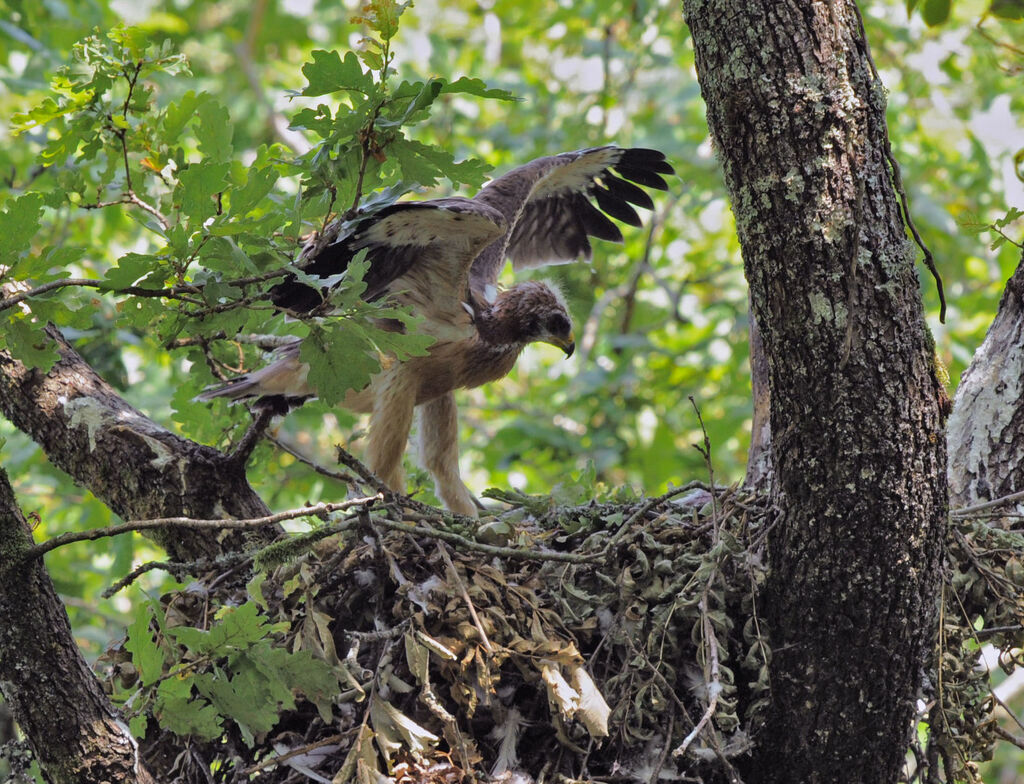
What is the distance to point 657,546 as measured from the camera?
9.70 ft

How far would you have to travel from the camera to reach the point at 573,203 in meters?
5.15

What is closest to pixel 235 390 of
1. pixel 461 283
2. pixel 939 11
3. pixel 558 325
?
pixel 461 283

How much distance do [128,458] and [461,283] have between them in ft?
4.88

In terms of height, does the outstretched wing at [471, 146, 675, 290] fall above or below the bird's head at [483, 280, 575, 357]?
above

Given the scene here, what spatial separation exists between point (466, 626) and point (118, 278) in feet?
4.03

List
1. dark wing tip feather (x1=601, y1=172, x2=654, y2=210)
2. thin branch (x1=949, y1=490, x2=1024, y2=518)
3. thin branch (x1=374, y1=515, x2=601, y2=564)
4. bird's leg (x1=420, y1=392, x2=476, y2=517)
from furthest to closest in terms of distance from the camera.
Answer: dark wing tip feather (x1=601, y1=172, x2=654, y2=210) < bird's leg (x1=420, y1=392, x2=476, y2=517) < thin branch (x1=949, y1=490, x2=1024, y2=518) < thin branch (x1=374, y1=515, x2=601, y2=564)

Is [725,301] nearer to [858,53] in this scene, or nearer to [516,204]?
[516,204]

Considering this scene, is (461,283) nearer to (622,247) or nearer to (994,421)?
(994,421)

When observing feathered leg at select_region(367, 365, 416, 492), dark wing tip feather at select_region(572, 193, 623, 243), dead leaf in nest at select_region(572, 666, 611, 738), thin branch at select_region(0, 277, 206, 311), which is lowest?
dead leaf in nest at select_region(572, 666, 611, 738)

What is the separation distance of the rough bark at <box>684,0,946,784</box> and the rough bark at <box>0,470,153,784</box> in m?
1.62

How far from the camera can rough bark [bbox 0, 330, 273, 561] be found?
3.34m

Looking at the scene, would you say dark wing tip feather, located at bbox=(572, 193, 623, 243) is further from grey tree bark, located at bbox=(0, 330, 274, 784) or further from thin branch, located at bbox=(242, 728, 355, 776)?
thin branch, located at bbox=(242, 728, 355, 776)

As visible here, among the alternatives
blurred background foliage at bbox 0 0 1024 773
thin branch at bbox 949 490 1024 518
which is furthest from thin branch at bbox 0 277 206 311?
blurred background foliage at bbox 0 0 1024 773

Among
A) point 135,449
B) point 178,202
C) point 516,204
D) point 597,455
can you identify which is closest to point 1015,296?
point 516,204
